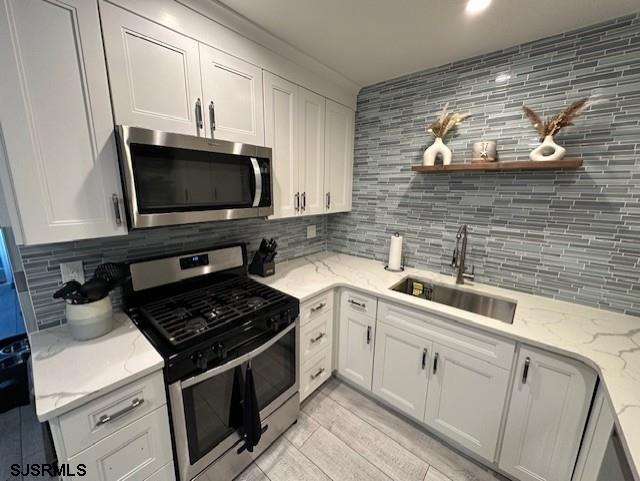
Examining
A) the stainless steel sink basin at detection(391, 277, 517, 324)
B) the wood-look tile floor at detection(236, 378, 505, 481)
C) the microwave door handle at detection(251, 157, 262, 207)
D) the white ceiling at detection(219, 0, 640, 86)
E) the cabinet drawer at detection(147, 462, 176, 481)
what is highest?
the white ceiling at detection(219, 0, 640, 86)

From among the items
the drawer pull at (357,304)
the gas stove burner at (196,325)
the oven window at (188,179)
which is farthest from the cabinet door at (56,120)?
the drawer pull at (357,304)

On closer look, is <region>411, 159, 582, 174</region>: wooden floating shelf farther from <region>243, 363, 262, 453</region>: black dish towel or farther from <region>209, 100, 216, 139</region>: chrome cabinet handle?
<region>243, 363, 262, 453</region>: black dish towel

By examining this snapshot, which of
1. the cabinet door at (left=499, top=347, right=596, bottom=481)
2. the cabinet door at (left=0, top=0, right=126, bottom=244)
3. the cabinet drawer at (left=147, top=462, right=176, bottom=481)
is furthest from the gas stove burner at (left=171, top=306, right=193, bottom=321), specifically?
the cabinet door at (left=499, top=347, right=596, bottom=481)

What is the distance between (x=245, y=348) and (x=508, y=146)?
1.96m

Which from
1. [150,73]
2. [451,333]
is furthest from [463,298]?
[150,73]

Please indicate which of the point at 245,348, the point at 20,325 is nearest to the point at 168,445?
the point at 245,348

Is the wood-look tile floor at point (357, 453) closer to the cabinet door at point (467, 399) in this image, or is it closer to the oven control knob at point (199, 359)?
the cabinet door at point (467, 399)

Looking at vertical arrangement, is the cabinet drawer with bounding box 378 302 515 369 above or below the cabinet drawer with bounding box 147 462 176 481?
above

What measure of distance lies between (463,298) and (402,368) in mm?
640

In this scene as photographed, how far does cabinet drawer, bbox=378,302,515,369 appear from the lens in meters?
1.30

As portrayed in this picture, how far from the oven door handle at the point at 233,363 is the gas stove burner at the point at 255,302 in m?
0.19

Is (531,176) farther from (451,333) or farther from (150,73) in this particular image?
(150,73)

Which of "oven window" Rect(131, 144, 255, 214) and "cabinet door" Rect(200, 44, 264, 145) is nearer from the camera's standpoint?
"oven window" Rect(131, 144, 255, 214)

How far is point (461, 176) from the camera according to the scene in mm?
1827
